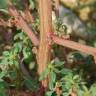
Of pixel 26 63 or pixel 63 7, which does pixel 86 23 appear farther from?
pixel 26 63

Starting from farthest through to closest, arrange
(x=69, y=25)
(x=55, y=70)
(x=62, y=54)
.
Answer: (x=69, y=25) → (x=62, y=54) → (x=55, y=70)

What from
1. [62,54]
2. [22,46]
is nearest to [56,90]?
[22,46]

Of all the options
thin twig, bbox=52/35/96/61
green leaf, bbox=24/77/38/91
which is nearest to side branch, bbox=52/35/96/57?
thin twig, bbox=52/35/96/61

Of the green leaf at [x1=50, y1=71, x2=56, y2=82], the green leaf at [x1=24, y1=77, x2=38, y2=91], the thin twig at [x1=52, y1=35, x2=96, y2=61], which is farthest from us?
the green leaf at [x1=24, y1=77, x2=38, y2=91]

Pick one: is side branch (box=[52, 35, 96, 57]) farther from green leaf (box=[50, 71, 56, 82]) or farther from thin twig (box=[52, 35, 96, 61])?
green leaf (box=[50, 71, 56, 82])

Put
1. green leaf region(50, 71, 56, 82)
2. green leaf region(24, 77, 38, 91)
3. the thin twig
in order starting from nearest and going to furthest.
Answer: the thin twig → green leaf region(50, 71, 56, 82) → green leaf region(24, 77, 38, 91)

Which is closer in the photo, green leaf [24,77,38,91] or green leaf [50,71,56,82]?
green leaf [50,71,56,82]

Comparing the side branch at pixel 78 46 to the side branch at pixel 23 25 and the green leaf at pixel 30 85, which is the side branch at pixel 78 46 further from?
the green leaf at pixel 30 85

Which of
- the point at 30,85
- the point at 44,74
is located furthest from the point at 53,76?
the point at 30,85

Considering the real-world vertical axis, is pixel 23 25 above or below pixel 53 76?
above

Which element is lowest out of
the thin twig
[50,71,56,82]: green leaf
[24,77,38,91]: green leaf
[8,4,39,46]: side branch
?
[24,77,38,91]: green leaf

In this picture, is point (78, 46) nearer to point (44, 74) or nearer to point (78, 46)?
point (78, 46)
